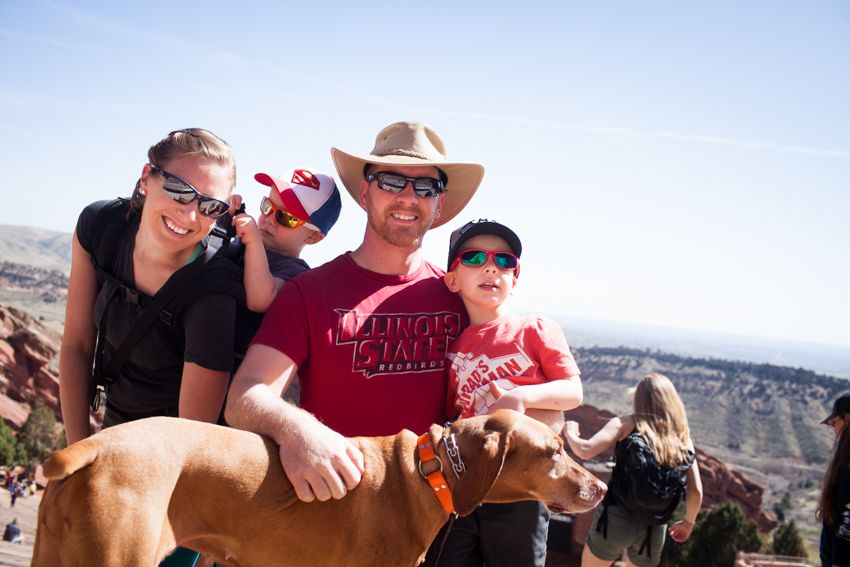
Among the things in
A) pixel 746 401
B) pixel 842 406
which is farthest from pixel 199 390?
pixel 746 401

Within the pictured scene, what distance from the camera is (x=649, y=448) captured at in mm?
7090

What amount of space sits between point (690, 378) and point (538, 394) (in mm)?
148052

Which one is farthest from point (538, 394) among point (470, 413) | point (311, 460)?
point (311, 460)

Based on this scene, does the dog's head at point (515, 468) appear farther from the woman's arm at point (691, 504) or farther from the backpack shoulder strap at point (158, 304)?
the woman's arm at point (691, 504)

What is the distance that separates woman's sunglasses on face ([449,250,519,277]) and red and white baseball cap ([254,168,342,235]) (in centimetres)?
123

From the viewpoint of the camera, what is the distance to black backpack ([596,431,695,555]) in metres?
6.94

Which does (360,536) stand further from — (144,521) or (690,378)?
(690,378)

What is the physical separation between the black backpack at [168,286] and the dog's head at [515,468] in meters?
1.50

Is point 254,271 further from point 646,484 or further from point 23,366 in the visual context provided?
point 23,366

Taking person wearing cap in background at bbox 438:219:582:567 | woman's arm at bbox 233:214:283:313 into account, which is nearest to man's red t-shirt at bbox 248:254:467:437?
woman's arm at bbox 233:214:283:313

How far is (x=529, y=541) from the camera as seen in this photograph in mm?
3869

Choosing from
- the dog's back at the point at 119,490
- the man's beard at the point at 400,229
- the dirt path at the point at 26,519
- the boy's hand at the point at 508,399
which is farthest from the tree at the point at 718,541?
the dog's back at the point at 119,490

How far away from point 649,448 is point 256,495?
5341 mm

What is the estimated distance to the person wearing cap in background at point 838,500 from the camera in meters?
5.55
